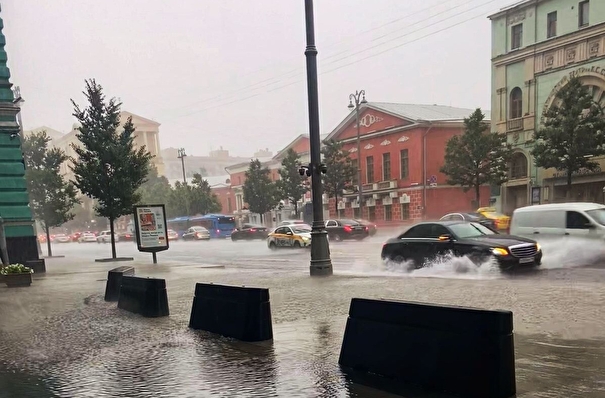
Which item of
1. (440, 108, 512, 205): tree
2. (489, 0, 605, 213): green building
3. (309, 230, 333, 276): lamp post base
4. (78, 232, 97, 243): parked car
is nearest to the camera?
(309, 230, 333, 276): lamp post base

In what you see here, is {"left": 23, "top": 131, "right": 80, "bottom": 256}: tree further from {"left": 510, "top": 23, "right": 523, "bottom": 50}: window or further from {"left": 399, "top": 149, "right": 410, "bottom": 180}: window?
{"left": 510, "top": 23, "right": 523, "bottom": 50}: window

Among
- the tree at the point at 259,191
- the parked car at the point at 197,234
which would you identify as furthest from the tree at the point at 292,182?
the parked car at the point at 197,234

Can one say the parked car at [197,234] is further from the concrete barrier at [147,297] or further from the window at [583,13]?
the concrete barrier at [147,297]

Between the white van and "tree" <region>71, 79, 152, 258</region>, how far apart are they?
53.6 feet

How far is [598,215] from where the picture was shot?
14.0 meters

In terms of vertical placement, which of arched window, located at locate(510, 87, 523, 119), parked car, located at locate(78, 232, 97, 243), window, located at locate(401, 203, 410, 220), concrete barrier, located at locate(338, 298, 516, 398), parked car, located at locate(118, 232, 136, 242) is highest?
arched window, located at locate(510, 87, 523, 119)

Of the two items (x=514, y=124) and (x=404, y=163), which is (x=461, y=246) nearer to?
(x=514, y=124)

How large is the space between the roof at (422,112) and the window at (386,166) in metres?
4.36

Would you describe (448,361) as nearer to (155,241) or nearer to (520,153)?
(155,241)

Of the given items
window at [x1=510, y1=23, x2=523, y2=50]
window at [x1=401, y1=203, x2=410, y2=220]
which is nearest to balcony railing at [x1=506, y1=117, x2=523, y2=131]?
window at [x1=510, y1=23, x2=523, y2=50]

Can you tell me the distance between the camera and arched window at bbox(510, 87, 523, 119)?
3903cm

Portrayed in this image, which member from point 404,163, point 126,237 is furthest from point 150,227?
point 126,237

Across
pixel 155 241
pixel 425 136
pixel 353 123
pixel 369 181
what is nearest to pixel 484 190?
pixel 425 136

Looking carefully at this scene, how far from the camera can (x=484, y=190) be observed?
155 ft
